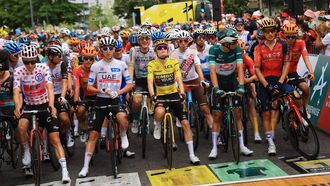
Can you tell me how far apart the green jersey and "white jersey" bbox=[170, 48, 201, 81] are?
1.02 m

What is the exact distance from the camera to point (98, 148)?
9.53 meters

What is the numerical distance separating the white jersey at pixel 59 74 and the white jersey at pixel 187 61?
6.85 ft

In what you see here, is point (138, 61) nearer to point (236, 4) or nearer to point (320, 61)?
point (320, 61)

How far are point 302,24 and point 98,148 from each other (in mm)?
7177

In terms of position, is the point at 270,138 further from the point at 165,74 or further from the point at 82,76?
the point at 82,76

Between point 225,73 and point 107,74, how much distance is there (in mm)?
2007

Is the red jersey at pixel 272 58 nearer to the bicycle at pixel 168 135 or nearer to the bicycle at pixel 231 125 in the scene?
the bicycle at pixel 231 125

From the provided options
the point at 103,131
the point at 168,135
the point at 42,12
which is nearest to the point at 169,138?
Result: the point at 168,135

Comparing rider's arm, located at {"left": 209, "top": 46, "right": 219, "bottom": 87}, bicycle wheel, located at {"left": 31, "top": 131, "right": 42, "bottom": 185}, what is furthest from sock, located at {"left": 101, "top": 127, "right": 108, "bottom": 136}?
rider's arm, located at {"left": 209, "top": 46, "right": 219, "bottom": 87}

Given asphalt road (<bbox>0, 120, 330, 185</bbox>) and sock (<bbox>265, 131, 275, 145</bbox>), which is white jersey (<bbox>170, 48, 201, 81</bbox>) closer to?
asphalt road (<bbox>0, 120, 330, 185</bbox>)

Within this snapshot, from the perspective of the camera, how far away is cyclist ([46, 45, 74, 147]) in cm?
851

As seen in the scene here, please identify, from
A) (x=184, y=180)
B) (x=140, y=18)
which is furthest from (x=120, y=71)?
(x=140, y=18)

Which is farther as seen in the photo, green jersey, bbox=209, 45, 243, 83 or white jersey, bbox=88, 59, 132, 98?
green jersey, bbox=209, 45, 243, 83

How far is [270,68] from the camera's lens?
8344mm
